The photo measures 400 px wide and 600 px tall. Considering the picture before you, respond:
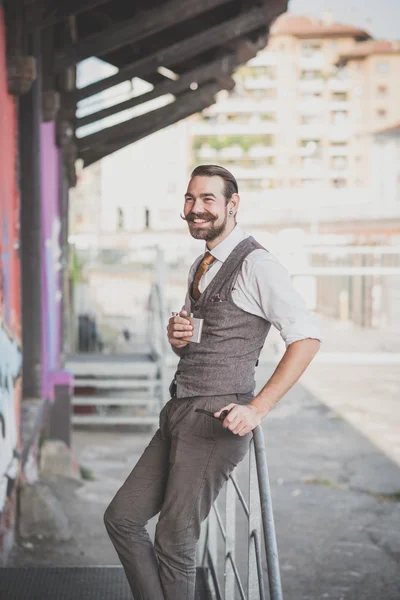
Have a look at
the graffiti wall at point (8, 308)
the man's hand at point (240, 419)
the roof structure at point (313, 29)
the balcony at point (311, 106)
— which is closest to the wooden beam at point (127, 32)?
the graffiti wall at point (8, 308)

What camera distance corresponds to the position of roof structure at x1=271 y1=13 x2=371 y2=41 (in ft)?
324

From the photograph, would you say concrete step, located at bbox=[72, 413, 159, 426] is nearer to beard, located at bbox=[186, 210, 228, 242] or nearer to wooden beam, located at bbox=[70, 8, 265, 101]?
wooden beam, located at bbox=[70, 8, 265, 101]

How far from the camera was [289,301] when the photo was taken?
8.95ft

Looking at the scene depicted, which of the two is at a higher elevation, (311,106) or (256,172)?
(311,106)

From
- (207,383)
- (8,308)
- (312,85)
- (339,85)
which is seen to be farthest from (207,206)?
(312,85)

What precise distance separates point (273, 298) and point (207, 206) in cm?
41

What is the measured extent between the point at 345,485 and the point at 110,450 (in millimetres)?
A: 2498

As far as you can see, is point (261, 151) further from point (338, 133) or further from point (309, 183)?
point (338, 133)

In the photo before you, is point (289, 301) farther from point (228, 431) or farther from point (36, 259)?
point (36, 259)

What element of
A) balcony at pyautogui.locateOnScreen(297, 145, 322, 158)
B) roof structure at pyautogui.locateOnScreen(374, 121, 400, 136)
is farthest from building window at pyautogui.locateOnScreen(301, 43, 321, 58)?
roof structure at pyautogui.locateOnScreen(374, 121, 400, 136)

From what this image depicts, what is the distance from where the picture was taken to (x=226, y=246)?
2.93 metres

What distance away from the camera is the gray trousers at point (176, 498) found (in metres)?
2.80

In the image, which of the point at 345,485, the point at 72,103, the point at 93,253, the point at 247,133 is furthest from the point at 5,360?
the point at 247,133

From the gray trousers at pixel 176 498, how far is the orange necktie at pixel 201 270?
37 cm
